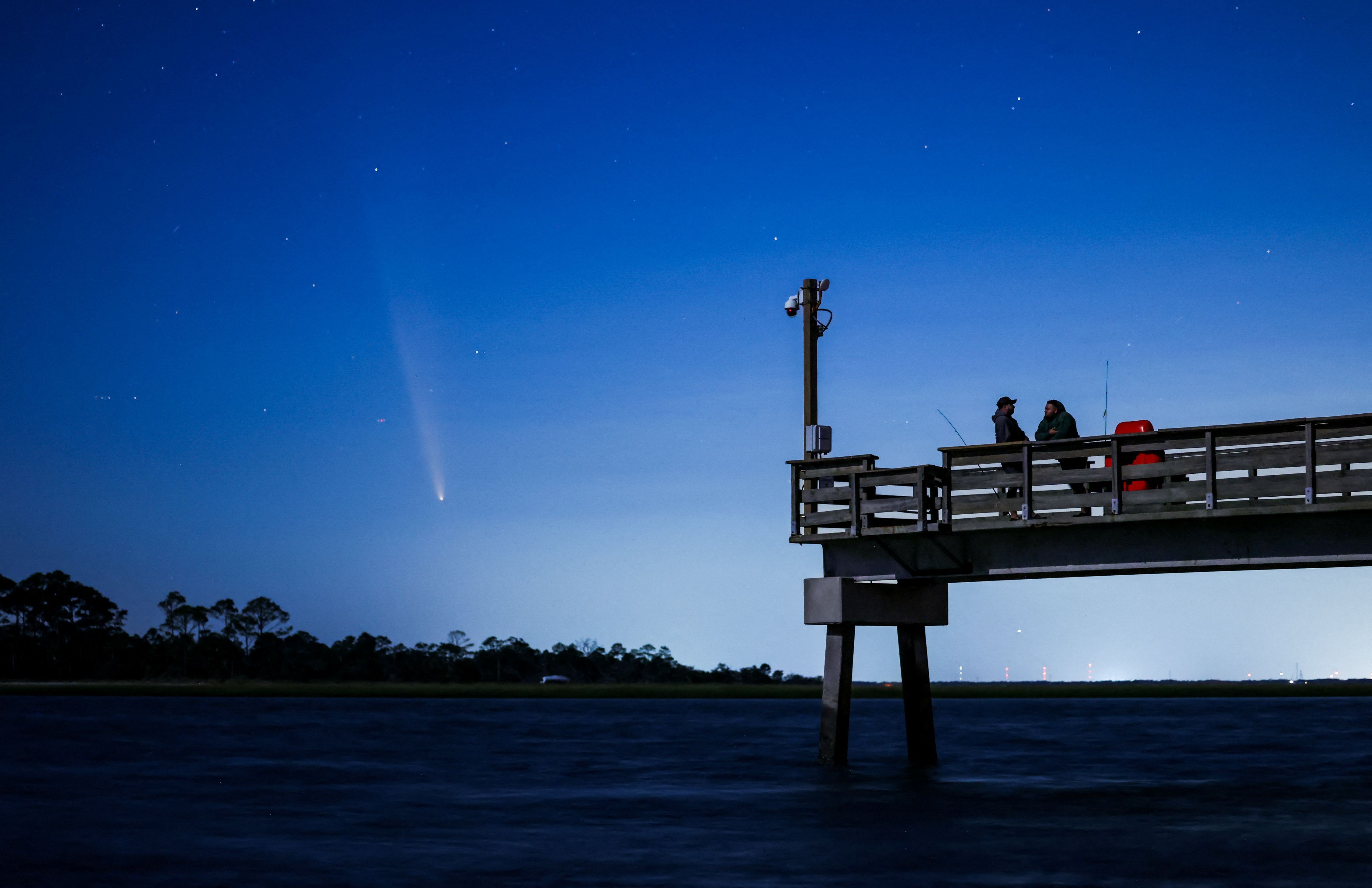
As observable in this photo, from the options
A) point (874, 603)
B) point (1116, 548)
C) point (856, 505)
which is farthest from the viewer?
point (874, 603)

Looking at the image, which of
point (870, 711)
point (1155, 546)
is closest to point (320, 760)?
point (1155, 546)

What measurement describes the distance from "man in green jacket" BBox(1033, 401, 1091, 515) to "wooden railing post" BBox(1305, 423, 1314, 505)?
12.6 ft

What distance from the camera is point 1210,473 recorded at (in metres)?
22.0

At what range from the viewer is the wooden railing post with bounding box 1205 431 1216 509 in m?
22.0

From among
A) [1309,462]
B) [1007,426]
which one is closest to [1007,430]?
[1007,426]

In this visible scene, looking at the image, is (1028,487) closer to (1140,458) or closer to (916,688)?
(1140,458)

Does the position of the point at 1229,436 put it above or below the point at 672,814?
above

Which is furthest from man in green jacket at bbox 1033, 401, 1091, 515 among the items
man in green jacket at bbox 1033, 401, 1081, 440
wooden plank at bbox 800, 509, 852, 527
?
wooden plank at bbox 800, 509, 852, 527

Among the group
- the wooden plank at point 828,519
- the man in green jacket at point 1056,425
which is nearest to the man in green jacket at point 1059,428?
the man in green jacket at point 1056,425

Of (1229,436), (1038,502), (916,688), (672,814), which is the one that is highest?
(1229,436)

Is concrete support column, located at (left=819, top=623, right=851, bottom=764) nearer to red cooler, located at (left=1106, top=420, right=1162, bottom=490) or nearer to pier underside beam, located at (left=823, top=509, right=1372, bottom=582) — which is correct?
pier underside beam, located at (left=823, top=509, right=1372, bottom=582)

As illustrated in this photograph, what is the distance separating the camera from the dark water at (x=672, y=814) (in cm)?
1828

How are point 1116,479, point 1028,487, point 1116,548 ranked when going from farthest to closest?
point 1028,487 → point 1116,548 → point 1116,479

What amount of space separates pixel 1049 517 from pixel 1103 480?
1118 mm
